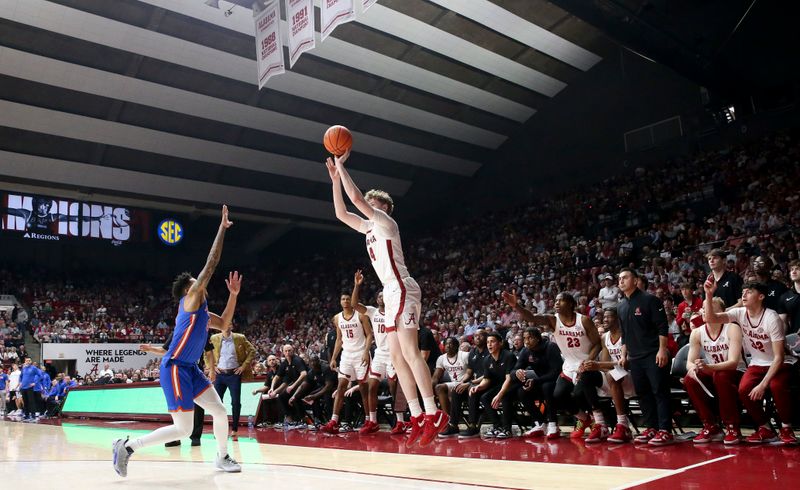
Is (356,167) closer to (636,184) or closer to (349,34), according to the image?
(349,34)

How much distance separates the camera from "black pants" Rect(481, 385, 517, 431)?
24.6 feet

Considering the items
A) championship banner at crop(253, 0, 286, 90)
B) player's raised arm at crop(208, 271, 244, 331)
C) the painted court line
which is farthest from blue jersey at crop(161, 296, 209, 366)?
championship banner at crop(253, 0, 286, 90)

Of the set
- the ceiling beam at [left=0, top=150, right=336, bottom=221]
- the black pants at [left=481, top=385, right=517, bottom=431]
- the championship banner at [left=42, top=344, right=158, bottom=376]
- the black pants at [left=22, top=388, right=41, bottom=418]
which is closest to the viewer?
the black pants at [left=481, top=385, right=517, bottom=431]

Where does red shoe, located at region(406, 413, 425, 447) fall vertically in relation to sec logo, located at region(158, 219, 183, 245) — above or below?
below

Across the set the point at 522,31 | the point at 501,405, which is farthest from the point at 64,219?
the point at 501,405

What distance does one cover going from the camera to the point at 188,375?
211 inches

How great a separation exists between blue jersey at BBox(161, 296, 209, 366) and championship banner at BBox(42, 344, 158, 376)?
20265 mm

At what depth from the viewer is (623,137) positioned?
938 inches

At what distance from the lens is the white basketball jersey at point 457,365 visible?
863cm

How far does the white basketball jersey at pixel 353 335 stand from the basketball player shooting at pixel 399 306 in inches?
137

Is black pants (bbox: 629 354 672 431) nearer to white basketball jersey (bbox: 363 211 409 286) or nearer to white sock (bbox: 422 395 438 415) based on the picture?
white sock (bbox: 422 395 438 415)

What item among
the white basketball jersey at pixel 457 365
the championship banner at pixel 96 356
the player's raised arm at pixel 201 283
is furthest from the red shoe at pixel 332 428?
the championship banner at pixel 96 356

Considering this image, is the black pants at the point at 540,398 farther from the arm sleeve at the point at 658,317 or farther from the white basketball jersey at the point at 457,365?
the arm sleeve at the point at 658,317

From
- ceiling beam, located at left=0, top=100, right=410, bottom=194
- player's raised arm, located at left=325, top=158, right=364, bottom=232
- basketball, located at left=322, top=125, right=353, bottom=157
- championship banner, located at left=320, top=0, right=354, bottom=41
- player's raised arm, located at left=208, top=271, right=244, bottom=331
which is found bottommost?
player's raised arm, located at left=208, top=271, right=244, bottom=331
